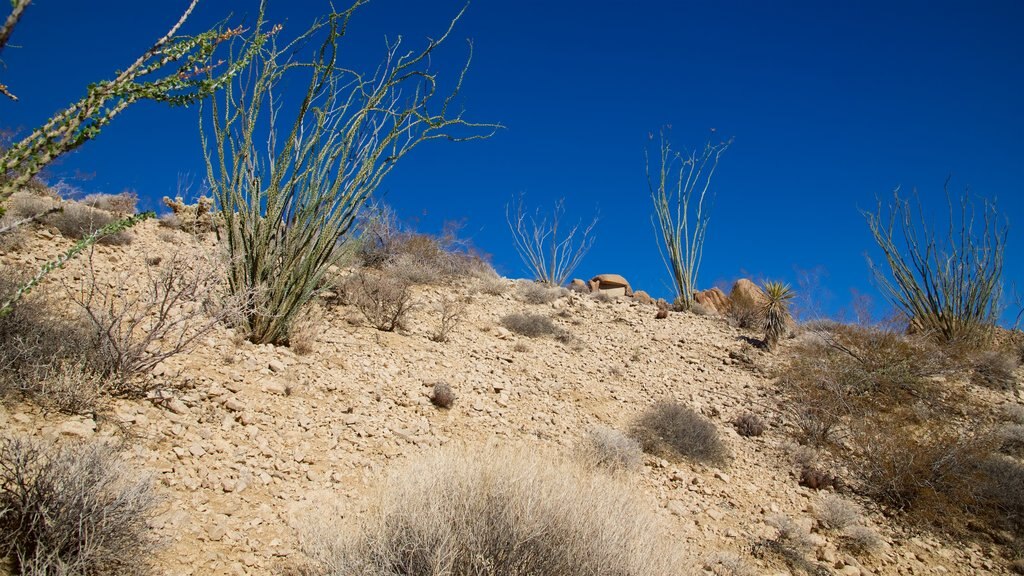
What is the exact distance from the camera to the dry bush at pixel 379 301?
675cm

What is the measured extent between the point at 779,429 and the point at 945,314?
7.12 meters

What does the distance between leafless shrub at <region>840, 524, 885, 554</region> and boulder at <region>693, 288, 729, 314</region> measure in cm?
961

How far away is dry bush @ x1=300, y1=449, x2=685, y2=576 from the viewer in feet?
7.68

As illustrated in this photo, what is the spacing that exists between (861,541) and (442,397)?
3995 millimetres

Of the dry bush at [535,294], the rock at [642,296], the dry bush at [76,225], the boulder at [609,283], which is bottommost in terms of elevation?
the dry bush at [76,225]

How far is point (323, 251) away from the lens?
5.39m

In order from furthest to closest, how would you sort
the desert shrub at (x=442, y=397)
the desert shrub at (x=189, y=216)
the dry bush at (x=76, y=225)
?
the desert shrub at (x=189, y=216) < the dry bush at (x=76, y=225) < the desert shrub at (x=442, y=397)

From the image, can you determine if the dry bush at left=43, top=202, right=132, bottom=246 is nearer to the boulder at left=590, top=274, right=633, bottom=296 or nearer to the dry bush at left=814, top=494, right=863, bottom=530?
the dry bush at left=814, top=494, right=863, bottom=530

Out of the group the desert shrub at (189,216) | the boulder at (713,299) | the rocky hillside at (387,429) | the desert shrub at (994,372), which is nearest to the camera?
the rocky hillside at (387,429)

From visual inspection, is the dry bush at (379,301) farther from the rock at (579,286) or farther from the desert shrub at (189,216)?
the rock at (579,286)

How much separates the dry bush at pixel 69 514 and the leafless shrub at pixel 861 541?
5145 mm

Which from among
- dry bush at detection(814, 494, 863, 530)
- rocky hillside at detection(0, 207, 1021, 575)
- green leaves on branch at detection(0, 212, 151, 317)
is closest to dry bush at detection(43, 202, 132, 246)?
rocky hillside at detection(0, 207, 1021, 575)

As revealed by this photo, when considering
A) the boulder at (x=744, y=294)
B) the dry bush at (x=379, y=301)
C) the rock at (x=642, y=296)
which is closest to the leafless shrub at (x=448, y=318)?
the dry bush at (x=379, y=301)

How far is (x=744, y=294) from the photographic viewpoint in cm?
1352
